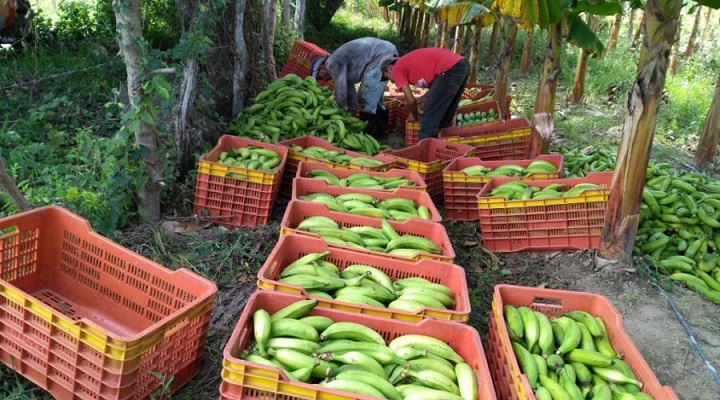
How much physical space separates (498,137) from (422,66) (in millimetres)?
1290

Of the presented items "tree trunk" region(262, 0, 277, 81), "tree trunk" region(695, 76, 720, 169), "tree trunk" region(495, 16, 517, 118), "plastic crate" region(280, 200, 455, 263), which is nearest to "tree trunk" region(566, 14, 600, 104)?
"tree trunk" region(495, 16, 517, 118)

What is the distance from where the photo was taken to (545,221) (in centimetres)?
488

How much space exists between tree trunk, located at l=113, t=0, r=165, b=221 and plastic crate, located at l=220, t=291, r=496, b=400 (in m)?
2.25

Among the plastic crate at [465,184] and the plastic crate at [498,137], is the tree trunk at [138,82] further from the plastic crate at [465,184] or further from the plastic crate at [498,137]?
the plastic crate at [498,137]

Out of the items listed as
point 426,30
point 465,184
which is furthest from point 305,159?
point 426,30

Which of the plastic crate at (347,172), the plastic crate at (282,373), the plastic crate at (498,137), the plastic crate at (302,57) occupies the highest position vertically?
the plastic crate at (302,57)

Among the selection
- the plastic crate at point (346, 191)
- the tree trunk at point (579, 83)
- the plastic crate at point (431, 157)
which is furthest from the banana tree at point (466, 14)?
the plastic crate at point (346, 191)

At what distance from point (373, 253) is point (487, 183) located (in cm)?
210

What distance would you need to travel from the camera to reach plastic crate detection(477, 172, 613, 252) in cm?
481

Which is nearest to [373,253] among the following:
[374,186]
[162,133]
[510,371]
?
[510,371]

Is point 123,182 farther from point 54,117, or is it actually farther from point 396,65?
point 396,65

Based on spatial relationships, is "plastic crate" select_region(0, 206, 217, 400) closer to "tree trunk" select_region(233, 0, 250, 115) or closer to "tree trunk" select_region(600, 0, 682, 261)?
"tree trunk" select_region(600, 0, 682, 261)

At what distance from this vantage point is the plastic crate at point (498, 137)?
270 inches

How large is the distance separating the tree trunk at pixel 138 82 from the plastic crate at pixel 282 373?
225 centimetres
